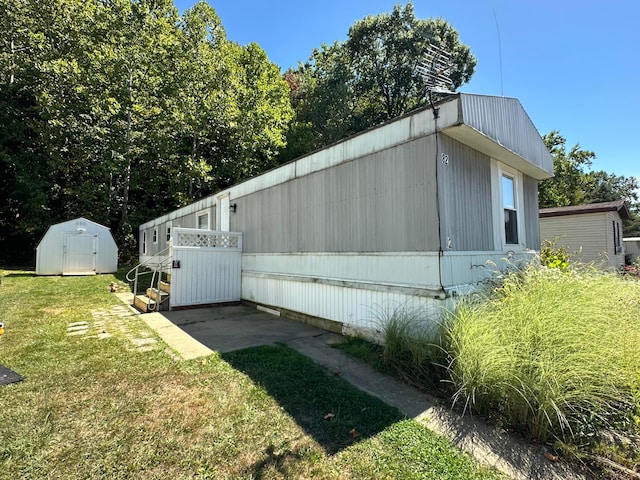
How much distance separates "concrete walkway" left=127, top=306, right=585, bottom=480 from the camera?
221cm

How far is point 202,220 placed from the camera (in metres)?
11.0

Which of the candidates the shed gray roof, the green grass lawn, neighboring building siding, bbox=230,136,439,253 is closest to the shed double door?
neighboring building siding, bbox=230,136,439,253

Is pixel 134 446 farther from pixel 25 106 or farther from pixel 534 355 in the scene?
pixel 25 106

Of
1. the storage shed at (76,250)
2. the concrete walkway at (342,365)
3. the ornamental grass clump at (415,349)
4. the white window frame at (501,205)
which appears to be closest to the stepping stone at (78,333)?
the concrete walkway at (342,365)

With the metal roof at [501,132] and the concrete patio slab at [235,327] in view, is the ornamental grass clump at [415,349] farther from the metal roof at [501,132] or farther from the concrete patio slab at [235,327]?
the metal roof at [501,132]

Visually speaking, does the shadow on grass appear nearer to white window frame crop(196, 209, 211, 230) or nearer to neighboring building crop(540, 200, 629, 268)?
white window frame crop(196, 209, 211, 230)

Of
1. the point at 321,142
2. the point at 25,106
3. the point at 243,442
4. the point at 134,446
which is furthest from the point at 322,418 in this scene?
the point at 25,106

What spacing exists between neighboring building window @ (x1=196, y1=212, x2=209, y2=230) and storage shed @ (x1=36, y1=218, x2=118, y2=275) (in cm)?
647

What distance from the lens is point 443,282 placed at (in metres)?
4.00

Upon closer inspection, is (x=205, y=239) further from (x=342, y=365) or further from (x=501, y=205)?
(x=501, y=205)

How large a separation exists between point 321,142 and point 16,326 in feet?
63.7

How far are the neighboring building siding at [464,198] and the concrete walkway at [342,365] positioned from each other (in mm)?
1938

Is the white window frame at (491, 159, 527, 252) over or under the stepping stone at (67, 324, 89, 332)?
over

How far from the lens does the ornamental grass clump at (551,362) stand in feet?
8.03
